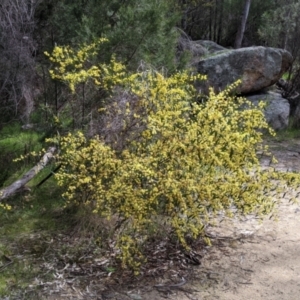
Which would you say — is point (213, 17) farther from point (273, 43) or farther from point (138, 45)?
point (138, 45)

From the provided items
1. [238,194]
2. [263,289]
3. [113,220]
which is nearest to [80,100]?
[113,220]

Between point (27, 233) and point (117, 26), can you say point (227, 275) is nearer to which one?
point (27, 233)

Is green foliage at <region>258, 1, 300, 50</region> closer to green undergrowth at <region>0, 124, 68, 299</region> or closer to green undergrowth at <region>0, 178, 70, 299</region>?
green undergrowth at <region>0, 124, 68, 299</region>

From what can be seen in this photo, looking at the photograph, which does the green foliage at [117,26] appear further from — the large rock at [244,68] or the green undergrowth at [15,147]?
the large rock at [244,68]

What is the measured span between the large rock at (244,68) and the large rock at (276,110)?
9.7 inches

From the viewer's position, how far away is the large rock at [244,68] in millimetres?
10438

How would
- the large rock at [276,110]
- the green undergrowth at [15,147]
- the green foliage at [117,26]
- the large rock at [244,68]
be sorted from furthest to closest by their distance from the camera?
the large rock at [244,68] → the large rock at [276,110] → the green undergrowth at [15,147] → the green foliage at [117,26]

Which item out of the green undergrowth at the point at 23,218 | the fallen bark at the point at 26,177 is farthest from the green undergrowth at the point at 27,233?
the fallen bark at the point at 26,177

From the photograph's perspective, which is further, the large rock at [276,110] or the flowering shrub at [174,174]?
the large rock at [276,110]

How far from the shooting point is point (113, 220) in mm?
4867

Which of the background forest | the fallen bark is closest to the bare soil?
the background forest

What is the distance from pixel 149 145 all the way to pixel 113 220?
87 cm

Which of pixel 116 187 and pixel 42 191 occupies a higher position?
pixel 116 187

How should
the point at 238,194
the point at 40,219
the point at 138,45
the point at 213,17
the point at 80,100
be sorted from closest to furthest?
1. the point at 238,194
2. the point at 40,219
3. the point at 80,100
4. the point at 138,45
5. the point at 213,17
